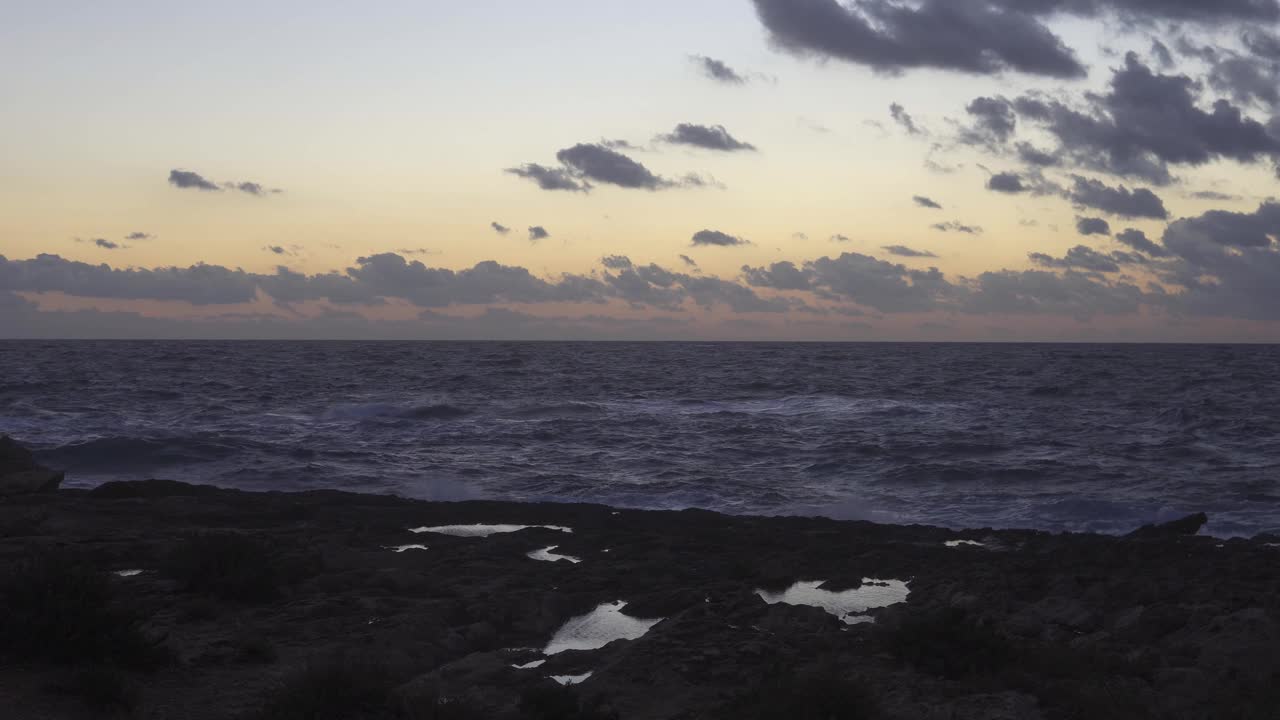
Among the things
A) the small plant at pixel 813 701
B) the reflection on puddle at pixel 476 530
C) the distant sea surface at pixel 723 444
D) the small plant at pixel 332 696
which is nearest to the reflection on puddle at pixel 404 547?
the reflection on puddle at pixel 476 530

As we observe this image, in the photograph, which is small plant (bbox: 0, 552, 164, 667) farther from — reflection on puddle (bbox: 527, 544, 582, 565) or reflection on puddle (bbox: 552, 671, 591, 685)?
reflection on puddle (bbox: 527, 544, 582, 565)

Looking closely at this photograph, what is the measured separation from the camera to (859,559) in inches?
558

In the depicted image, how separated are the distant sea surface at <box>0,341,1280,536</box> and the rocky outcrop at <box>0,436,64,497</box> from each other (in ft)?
18.3

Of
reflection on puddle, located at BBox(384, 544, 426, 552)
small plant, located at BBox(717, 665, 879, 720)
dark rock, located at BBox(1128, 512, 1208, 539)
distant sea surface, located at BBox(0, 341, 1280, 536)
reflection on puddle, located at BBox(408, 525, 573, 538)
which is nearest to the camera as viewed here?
small plant, located at BBox(717, 665, 879, 720)

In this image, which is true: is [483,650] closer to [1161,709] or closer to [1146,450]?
[1161,709]

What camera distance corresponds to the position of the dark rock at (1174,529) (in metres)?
16.6

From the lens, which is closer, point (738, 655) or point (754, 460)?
point (738, 655)

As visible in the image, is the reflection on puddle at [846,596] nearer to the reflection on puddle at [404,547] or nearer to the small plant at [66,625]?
the reflection on puddle at [404,547]

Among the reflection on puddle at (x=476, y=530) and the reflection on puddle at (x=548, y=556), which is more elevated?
the reflection on puddle at (x=548, y=556)

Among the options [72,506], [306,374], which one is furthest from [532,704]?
[306,374]

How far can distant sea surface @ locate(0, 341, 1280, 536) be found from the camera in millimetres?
23062

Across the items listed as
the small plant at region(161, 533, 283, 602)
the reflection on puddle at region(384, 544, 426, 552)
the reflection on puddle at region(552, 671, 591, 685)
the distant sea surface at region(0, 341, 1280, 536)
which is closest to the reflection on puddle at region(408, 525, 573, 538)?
the reflection on puddle at region(384, 544, 426, 552)

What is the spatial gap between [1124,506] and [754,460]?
34.8 feet

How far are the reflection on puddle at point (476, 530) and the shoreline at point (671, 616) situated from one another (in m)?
0.51
